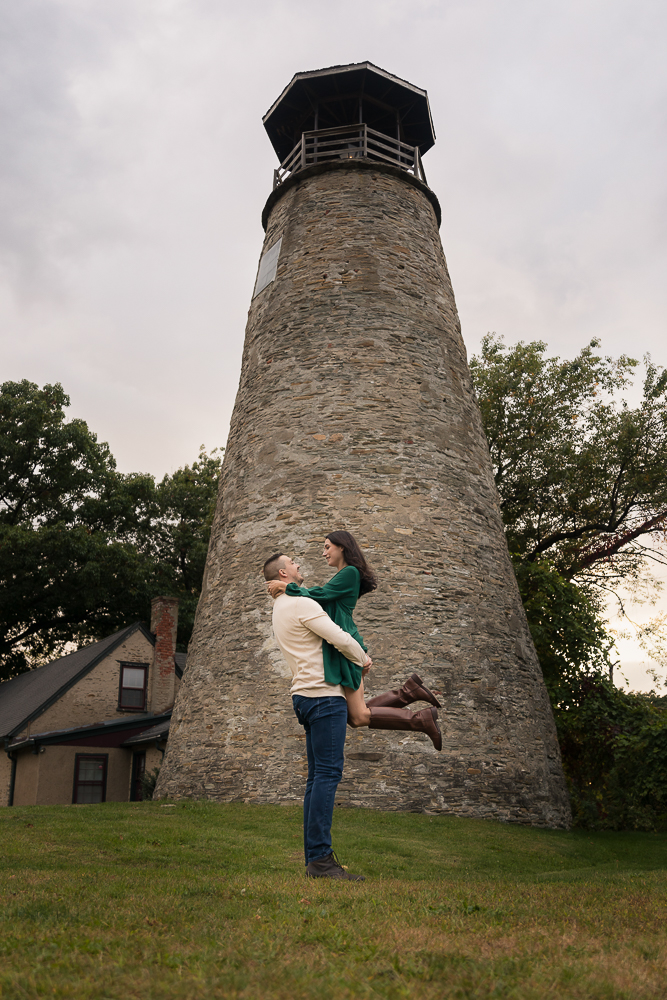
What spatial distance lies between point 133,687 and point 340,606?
18994 mm

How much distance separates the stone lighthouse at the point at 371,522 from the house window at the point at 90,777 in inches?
312

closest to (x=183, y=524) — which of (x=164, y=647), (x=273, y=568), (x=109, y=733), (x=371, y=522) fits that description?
(x=164, y=647)

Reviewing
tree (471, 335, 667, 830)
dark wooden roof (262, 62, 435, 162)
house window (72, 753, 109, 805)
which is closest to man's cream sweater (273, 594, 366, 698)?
tree (471, 335, 667, 830)

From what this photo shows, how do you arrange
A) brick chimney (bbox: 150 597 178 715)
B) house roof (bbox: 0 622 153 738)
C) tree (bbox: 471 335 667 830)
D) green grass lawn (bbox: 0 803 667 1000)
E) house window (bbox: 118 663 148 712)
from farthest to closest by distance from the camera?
brick chimney (bbox: 150 597 178 715) < house window (bbox: 118 663 148 712) < house roof (bbox: 0 622 153 738) < tree (bbox: 471 335 667 830) < green grass lawn (bbox: 0 803 667 1000)

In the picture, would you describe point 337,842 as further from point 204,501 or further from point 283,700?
point 204,501

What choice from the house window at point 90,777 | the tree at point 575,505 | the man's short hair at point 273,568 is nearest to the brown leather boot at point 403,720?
the man's short hair at point 273,568

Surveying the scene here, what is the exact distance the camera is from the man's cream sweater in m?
5.07

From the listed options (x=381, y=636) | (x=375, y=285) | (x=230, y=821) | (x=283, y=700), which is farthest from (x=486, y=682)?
(x=375, y=285)

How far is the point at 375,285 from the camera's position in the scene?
15.5 m

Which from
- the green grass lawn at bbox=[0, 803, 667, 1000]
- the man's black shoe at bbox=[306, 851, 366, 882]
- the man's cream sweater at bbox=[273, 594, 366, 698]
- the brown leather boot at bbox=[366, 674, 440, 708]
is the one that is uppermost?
the man's cream sweater at bbox=[273, 594, 366, 698]

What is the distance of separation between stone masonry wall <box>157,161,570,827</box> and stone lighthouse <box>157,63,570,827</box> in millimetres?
31

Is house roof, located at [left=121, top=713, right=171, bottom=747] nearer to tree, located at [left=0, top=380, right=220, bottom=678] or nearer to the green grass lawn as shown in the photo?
tree, located at [left=0, top=380, right=220, bottom=678]

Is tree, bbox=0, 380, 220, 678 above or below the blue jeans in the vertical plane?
above

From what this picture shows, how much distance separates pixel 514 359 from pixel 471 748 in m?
13.6
